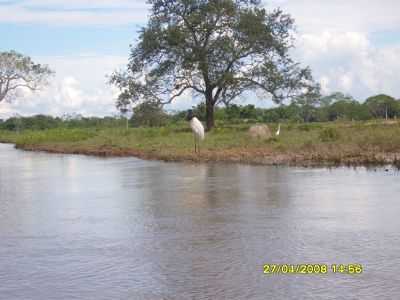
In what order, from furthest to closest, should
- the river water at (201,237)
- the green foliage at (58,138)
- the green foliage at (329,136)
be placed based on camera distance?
the green foliage at (58,138)
the green foliage at (329,136)
the river water at (201,237)

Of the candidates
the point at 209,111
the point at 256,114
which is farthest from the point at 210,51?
the point at 256,114

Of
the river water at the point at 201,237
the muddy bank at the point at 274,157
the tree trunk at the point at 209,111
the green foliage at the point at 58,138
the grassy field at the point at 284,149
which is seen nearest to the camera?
the river water at the point at 201,237

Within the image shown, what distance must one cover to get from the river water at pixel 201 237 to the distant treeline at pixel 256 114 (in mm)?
19956

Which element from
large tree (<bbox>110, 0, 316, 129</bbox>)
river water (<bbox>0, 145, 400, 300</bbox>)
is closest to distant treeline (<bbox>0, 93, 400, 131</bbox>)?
large tree (<bbox>110, 0, 316, 129</bbox>)

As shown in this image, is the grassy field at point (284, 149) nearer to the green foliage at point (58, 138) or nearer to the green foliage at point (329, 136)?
the green foliage at point (329, 136)

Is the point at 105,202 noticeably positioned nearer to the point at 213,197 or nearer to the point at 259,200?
the point at 213,197

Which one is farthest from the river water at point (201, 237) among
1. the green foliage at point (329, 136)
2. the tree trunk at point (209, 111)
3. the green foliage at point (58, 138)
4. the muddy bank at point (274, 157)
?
the green foliage at point (58, 138)

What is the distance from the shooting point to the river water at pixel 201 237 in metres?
5.83

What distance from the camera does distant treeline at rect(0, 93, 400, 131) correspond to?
34.1m

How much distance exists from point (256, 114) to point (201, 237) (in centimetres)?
4608

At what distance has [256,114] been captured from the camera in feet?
176

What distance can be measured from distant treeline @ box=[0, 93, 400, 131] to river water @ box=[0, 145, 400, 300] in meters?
20.0

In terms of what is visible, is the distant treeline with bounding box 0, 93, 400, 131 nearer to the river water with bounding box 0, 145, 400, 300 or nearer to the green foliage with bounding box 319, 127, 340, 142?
the green foliage with bounding box 319, 127, 340, 142

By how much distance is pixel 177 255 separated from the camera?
7.01 metres
